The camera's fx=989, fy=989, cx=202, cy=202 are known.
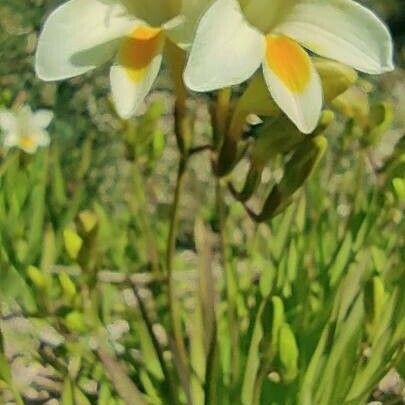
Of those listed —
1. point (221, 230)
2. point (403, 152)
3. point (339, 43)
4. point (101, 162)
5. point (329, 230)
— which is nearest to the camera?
point (339, 43)

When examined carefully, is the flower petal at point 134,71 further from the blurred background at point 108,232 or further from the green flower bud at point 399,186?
the green flower bud at point 399,186

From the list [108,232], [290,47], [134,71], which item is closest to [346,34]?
[290,47]

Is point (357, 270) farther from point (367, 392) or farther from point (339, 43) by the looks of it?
point (339, 43)

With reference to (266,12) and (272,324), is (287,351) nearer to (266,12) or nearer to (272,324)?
(272,324)

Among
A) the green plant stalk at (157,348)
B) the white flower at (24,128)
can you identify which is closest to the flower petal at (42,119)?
the white flower at (24,128)

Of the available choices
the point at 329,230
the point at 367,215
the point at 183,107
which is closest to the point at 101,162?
the point at 329,230
